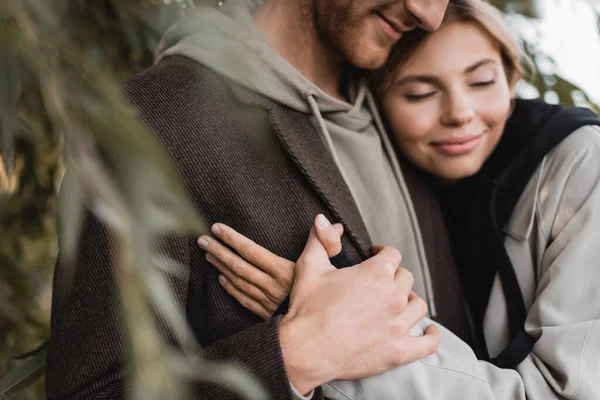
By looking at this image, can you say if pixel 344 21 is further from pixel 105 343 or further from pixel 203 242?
pixel 105 343

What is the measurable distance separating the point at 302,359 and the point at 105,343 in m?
0.28

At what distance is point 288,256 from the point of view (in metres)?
1.04

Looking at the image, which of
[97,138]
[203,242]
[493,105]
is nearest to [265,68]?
[203,242]

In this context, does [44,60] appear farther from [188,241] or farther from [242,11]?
[242,11]

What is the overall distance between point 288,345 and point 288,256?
0.57 ft

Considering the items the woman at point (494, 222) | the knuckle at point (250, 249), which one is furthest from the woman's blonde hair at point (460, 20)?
the knuckle at point (250, 249)

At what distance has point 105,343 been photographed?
91cm

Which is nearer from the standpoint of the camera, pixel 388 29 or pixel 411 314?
pixel 411 314

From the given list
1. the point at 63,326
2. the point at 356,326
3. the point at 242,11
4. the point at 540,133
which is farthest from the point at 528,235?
the point at 63,326

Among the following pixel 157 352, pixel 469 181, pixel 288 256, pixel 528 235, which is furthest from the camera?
pixel 469 181

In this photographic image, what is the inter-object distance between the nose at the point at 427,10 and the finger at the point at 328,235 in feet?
1.31

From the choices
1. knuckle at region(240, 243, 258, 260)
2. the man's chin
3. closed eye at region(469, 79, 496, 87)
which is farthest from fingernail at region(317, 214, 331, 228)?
closed eye at region(469, 79, 496, 87)

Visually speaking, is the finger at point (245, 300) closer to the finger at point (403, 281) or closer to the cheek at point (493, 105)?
the finger at point (403, 281)

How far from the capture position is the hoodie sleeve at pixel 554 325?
99cm
